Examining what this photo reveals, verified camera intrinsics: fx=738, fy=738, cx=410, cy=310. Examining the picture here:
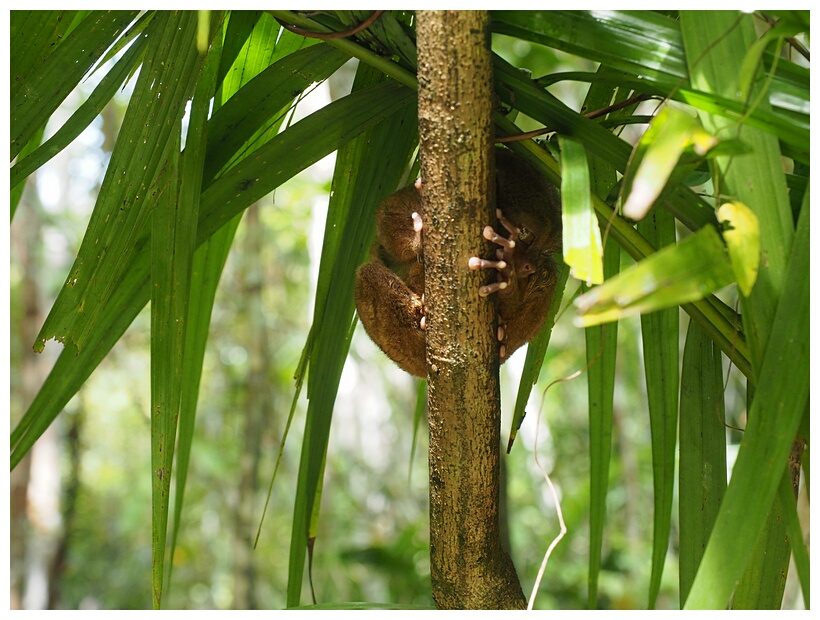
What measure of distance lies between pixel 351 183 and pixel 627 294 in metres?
1.08

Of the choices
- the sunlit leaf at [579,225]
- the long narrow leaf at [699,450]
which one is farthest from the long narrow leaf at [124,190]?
the long narrow leaf at [699,450]

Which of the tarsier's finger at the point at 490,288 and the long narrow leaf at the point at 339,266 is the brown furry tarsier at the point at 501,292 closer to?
the long narrow leaf at the point at 339,266

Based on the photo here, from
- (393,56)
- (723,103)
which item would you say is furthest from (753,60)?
(393,56)

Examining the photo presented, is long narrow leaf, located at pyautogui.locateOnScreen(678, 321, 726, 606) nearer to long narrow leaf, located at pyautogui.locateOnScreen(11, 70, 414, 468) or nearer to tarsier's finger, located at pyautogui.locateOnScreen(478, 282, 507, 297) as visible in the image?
tarsier's finger, located at pyautogui.locateOnScreen(478, 282, 507, 297)

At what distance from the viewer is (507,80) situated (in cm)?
138

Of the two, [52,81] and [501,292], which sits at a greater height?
[52,81]

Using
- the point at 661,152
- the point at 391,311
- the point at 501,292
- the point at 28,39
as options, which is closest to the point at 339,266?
the point at 391,311

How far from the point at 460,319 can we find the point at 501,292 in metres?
0.55

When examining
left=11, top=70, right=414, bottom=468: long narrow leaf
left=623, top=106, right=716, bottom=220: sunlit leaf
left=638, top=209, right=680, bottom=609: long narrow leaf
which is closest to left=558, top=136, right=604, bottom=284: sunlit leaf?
left=623, top=106, right=716, bottom=220: sunlit leaf

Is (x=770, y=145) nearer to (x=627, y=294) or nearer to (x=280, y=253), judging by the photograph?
(x=627, y=294)

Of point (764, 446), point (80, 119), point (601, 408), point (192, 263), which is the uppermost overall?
point (80, 119)

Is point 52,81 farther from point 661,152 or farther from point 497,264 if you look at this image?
point 661,152

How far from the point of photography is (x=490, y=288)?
4.42 feet

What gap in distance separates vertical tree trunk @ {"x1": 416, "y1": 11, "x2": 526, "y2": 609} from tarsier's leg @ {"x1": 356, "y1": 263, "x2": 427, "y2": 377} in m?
0.54
